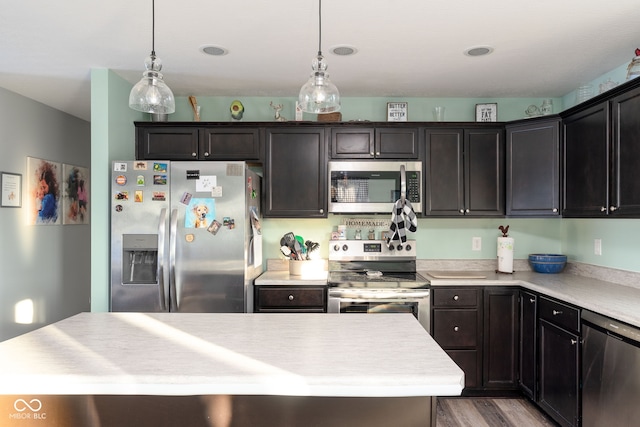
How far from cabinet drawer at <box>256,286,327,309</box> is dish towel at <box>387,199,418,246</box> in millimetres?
815

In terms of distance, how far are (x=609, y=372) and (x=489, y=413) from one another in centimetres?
99

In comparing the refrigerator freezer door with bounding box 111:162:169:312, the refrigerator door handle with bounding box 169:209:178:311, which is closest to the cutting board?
the refrigerator door handle with bounding box 169:209:178:311

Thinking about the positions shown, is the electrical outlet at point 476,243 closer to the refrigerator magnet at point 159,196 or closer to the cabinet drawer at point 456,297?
the cabinet drawer at point 456,297

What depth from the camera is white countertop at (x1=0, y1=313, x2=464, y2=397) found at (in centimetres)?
121

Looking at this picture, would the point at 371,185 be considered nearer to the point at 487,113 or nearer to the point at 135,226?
the point at 487,113

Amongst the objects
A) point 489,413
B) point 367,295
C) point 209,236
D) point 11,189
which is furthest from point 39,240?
point 489,413

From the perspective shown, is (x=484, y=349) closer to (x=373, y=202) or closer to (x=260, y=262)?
(x=373, y=202)

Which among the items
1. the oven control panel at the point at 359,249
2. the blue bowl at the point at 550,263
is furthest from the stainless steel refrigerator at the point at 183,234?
the blue bowl at the point at 550,263

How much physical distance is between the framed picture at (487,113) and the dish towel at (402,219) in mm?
1078

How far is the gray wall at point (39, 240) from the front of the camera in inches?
138

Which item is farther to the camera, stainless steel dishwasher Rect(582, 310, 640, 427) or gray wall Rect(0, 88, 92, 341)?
gray wall Rect(0, 88, 92, 341)

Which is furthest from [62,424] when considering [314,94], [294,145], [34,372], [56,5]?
[294,145]

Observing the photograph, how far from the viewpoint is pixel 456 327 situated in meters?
3.09

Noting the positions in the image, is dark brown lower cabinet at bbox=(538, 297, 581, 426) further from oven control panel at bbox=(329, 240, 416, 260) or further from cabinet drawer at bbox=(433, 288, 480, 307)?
oven control panel at bbox=(329, 240, 416, 260)
